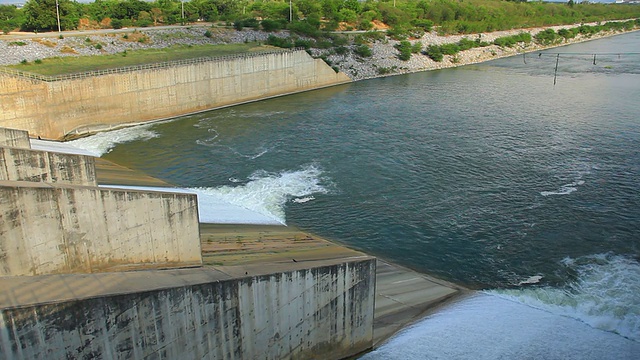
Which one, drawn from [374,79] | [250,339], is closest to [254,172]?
[250,339]

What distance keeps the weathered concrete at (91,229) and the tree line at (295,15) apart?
4546cm

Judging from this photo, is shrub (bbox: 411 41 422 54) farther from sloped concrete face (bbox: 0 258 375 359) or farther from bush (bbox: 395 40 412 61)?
sloped concrete face (bbox: 0 258 375 359)

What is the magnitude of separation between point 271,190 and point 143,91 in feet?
62.0

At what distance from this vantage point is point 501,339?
49.8 ft

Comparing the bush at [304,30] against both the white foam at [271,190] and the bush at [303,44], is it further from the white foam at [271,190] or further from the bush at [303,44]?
the white foam at [271,190]

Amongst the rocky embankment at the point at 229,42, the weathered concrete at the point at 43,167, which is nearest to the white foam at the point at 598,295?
the weathered concrete at the point at 43,167

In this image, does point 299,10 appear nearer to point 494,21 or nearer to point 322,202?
point 494,21

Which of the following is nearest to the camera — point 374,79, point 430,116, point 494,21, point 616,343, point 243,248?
point 616,343

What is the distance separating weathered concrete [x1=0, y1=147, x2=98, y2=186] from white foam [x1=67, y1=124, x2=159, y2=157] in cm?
1263

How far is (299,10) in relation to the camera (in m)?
80.8

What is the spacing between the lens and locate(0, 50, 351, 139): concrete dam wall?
34.5 meters

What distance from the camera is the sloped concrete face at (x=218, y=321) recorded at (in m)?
9.96

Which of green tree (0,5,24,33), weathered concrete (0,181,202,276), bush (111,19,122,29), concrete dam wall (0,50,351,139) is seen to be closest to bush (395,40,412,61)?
concrete dam wall (0,50,351,139)

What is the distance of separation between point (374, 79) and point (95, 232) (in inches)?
1902
